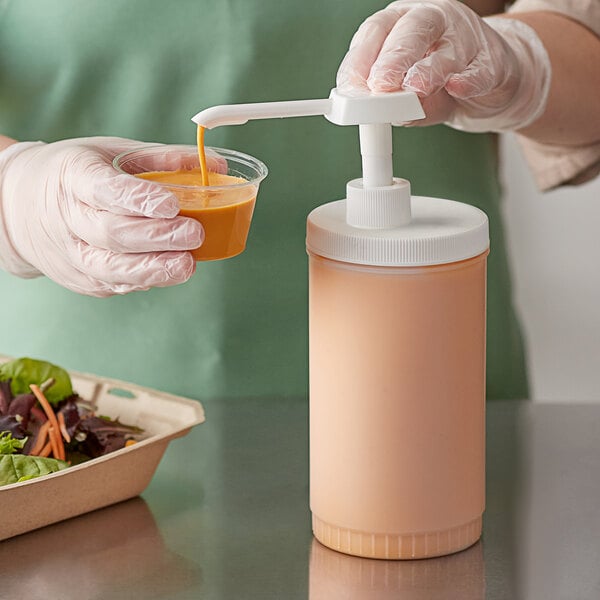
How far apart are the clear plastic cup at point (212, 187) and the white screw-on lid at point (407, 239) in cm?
7

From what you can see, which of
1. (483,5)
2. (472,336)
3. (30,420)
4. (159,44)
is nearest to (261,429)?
(30,420)

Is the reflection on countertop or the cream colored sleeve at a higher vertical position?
the cream colored sleeve

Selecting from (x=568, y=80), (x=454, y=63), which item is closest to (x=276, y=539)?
(x=454, y=63)

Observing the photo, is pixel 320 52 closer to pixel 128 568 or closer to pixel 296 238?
pixel 296 238

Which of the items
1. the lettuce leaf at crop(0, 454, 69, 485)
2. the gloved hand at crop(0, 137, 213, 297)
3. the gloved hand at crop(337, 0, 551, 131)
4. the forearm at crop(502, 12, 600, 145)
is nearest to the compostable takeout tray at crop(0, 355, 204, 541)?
the lettuce leaf at crop(0, 454, 69, 485)

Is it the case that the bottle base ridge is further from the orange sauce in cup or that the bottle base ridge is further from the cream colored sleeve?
the cream colored sleeve

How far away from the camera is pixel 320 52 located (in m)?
1.40

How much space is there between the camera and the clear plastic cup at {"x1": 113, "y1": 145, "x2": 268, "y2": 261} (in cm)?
88

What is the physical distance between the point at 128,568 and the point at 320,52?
2.31 ft

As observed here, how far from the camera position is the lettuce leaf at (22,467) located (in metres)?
0.99

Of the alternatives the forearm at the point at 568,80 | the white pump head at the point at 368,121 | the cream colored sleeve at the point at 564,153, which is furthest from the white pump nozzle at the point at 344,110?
the cream colored sleeve at the point at 564,153

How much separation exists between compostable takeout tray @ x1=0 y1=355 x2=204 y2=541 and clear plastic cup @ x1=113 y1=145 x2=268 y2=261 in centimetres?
22

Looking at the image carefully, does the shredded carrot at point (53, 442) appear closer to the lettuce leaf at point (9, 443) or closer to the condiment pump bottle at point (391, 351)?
the lettuce leaf at point (9, 443)

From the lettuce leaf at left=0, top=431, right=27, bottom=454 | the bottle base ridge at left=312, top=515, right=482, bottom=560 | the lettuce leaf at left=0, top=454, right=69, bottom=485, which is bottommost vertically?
the bottle base ridge at left=312, top=515, right=482, bottom=560
